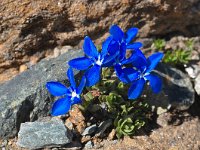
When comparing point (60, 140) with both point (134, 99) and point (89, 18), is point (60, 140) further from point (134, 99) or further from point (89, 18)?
point (89, 18)

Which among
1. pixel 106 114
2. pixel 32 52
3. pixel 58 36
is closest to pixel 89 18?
pixel 58 36

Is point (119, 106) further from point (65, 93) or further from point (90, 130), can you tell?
point (65, 93)

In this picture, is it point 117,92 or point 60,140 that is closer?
point 60,140

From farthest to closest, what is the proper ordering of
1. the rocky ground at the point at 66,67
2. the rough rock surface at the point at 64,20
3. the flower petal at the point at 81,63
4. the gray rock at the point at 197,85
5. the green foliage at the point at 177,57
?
the green foliage at the point at 177,57 → the gray rock at the point at 197,85 → the rough rock surface at the point at 64,20 → the rocky ground at the point at 66,67 → the flower petal at the point at 81,63

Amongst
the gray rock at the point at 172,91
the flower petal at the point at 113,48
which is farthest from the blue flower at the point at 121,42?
the gray rock at the point at 172,91

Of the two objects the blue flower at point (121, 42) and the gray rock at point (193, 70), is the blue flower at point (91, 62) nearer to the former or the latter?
the blue flower at point (121, 42)

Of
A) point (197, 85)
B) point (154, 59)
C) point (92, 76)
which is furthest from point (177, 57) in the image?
point (92, 76)
